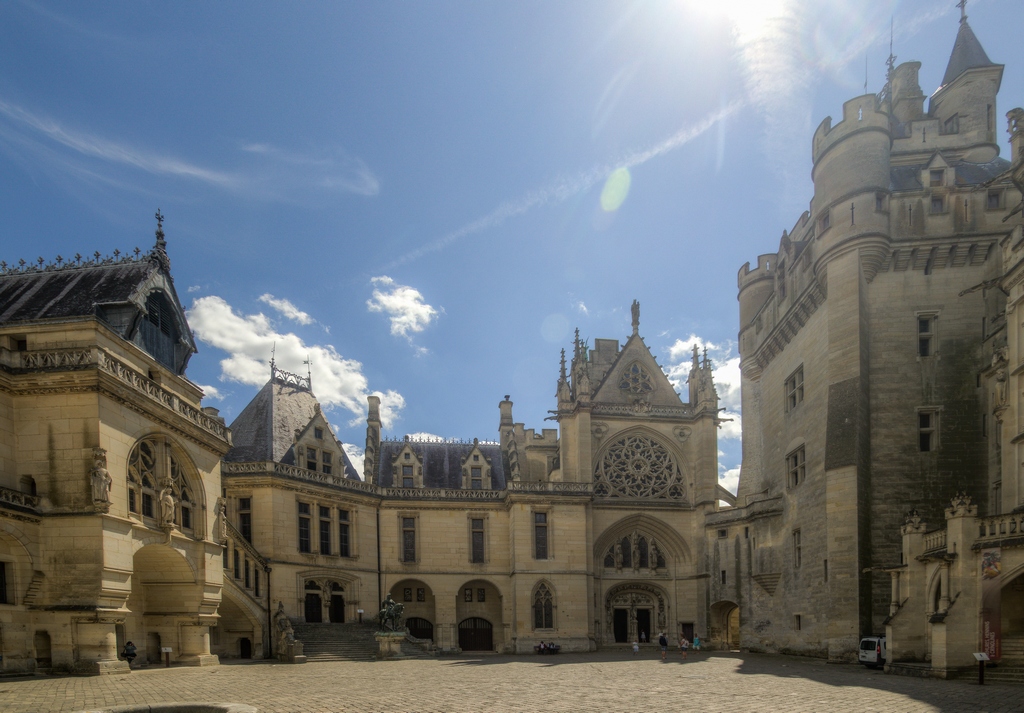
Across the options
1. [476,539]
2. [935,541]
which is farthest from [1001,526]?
[476,539]

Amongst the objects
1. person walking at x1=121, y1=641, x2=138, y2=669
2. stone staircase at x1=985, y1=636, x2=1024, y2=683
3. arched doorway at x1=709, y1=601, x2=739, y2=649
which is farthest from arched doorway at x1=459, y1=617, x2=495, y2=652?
stone staircase at x1=985, y1=636, x2=1024, y2=683

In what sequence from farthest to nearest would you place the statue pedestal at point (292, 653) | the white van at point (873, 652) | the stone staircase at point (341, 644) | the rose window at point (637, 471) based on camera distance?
the rose window at point (637, 471), the stone staircase at point (341, 644), the statue pedestal at point (292, 653), the white van at point (873, 652)

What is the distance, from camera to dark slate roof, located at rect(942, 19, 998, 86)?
31609 millimetres

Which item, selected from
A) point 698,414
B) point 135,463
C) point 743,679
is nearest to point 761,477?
point 698,414

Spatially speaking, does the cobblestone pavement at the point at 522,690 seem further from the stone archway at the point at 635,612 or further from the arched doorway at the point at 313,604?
the stone archway at the point at 635,612

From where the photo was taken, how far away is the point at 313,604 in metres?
32.7

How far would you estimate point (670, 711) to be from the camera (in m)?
12.9

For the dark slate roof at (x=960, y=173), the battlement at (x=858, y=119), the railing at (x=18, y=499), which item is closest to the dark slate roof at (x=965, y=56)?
the dark slate roof at (x=960, y=173)

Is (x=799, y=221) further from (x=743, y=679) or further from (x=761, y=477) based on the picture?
(x=743, y=679)

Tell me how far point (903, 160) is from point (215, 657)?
3285 cm

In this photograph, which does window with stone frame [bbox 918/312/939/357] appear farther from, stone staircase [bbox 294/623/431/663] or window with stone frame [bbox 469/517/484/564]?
stone staircase [bbox 294/623/431/663]

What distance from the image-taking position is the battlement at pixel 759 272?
37469mm

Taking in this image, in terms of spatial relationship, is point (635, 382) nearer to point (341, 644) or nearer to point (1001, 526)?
point (341, 644)

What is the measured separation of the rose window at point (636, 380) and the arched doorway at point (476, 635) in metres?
14.9
